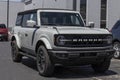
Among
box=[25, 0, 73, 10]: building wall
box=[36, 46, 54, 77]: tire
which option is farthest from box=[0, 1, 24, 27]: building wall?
box=[36, 46, 54, 77]: tire

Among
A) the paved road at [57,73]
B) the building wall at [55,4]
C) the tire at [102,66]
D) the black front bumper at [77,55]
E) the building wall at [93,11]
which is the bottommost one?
the paved road at [57,73]

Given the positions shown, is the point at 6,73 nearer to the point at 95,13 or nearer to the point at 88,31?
the point at 88,31

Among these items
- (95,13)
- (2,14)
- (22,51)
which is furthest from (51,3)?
(22,51)

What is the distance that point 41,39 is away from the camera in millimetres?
10719

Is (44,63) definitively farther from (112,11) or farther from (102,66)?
(112,11)

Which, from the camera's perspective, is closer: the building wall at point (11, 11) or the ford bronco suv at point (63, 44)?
the ford bronco suv at point (63, 44)

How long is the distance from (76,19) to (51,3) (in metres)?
49.3

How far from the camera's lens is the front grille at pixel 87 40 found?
10.2 meters

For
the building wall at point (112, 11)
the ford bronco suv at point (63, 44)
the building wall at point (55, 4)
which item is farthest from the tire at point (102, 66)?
the building wall at point (112, 11)

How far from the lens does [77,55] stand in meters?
10.0

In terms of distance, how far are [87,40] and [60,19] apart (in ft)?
6.52

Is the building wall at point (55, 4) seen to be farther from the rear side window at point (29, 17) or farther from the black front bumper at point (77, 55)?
the black front bumper at point (77, 55)

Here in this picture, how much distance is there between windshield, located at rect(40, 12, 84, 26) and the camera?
11.8 m

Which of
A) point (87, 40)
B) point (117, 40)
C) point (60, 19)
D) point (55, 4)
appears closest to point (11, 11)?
point (55, 4)
